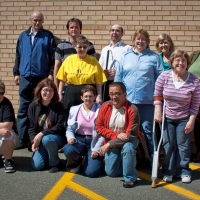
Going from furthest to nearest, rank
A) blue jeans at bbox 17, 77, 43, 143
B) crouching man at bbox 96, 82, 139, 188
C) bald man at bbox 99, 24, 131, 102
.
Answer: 1. blue jeans at bbox 17, 77, 43, 143
2. bald man at bbox 99, 24, 131, 102
3. crouching man at bbox 96, 82, 139, 188

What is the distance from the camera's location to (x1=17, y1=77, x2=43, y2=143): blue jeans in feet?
20.4

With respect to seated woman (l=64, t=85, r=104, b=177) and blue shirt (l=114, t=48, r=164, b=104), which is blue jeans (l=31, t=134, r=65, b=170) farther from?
blue shirt (l=114, t=48, r=164, b=104)

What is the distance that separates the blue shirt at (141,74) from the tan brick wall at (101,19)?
60.0 inches

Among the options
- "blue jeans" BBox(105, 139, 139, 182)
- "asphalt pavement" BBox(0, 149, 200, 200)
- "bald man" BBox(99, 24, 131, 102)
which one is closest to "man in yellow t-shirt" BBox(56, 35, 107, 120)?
"bald man" BBox(99, 24, 131, 102)

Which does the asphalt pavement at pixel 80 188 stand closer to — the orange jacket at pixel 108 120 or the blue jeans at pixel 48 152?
the blue jeans at pixel 48 152

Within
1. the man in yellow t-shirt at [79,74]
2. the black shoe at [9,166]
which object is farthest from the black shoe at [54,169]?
the man in yellow t-shirt at [79,74]

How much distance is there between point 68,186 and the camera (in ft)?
14.9

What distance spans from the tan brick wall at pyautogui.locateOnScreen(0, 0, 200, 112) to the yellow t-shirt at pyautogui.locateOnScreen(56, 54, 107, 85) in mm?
1388

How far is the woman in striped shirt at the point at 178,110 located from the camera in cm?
459

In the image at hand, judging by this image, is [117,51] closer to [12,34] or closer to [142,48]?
[142,48]

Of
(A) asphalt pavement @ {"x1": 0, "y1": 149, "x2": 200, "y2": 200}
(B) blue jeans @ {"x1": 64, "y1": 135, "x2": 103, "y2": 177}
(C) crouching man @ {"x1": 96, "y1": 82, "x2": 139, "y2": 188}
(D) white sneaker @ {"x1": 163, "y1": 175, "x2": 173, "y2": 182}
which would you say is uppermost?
(C) crouching man @ {"x1": 96, "y1": 82, "x2": 139, "y2": 188}

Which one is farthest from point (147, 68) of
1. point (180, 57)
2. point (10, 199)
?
point (10, 199)

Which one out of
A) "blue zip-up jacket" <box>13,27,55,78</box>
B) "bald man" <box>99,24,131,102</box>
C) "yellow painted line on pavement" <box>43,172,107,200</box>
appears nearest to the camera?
"yellow painted line on pavement" <box>43,172,107,200</box>

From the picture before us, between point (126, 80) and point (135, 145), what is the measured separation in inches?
40.0
